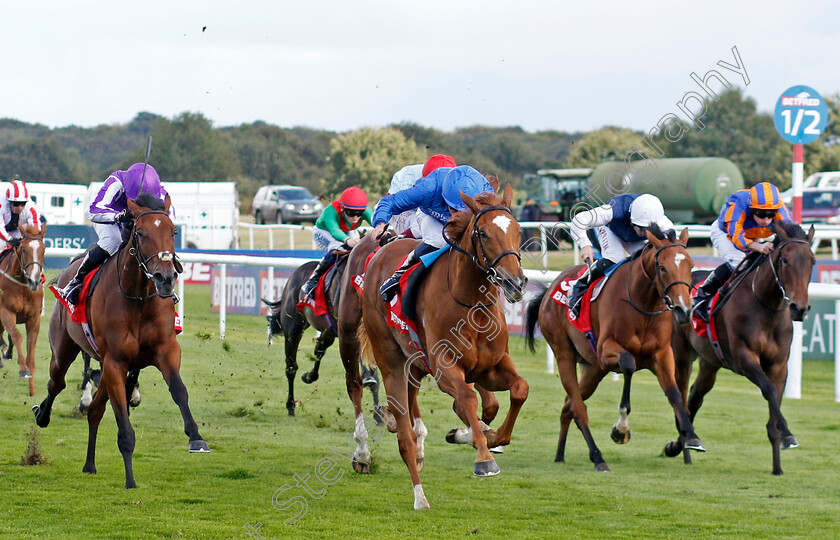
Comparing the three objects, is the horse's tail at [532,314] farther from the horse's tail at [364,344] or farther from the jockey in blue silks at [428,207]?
the jockey in blue silks at [428,207]

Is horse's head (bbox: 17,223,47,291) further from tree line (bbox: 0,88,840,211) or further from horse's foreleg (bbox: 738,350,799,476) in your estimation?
tree line (bbox: 0,88,840,211)

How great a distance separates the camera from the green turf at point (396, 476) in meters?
4.74

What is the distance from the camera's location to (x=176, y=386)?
5.34m

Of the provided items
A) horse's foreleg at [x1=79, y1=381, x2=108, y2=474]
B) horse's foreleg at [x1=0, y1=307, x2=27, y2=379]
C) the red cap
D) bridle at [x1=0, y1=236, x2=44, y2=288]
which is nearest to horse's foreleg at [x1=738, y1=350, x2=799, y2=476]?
the red cap

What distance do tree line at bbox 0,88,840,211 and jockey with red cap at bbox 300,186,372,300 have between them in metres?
12.5

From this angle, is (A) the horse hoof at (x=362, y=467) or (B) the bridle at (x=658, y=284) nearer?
(B) the bridle at (x=658, y=284)

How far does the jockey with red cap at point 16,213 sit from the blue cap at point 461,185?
5.45m

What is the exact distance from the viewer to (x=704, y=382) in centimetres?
741

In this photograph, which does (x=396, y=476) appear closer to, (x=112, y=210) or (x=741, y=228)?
(x=112, y=210)

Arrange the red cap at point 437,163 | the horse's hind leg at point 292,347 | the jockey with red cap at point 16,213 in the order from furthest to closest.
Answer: the jockey with red cap at point 16,213, the horse's hind leg at point 292,347, the red cap at point 437,163

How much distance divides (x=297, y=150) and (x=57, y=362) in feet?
166

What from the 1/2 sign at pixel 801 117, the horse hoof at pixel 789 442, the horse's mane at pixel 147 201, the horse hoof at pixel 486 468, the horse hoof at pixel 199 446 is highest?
the 1/2 sign at pixel 801 117

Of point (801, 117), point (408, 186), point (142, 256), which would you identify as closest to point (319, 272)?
point (408, 186)

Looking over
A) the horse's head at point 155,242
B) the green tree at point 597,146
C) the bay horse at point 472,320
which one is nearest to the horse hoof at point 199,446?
the horse's head at point 155,242
